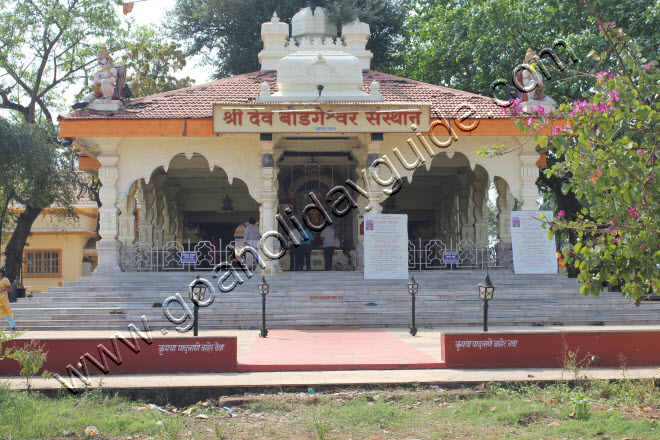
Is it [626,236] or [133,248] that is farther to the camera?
[133,248]

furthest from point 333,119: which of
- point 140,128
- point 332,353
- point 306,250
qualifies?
point 332,353

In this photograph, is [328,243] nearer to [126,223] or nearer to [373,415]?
[126,223]

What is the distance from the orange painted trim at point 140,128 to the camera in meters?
16.4

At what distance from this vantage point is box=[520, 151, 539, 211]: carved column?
17.4 metres

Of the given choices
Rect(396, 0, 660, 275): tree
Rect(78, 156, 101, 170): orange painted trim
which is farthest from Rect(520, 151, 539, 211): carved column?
Rect(78, 156, 101, 170): orange painted trim

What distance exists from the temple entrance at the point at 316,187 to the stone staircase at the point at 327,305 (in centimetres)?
544

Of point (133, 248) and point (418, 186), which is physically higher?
point (418, 186)

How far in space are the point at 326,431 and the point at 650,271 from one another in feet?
12.1

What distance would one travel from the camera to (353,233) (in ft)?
70.7

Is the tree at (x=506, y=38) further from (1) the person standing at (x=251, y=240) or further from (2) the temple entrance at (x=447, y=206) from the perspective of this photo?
(1) the person standing at (x=251, y=240)

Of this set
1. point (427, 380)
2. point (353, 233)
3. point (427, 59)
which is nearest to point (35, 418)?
point (427, 380)

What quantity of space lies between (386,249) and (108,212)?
6.88 metres

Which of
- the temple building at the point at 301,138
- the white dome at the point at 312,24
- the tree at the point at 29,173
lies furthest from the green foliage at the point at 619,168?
the tree at the point at 29,173

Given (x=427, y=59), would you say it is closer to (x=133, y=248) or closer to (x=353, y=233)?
(x=353, y=233)
